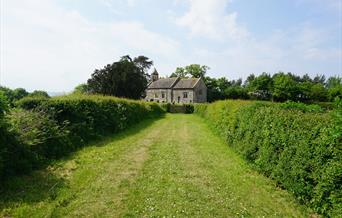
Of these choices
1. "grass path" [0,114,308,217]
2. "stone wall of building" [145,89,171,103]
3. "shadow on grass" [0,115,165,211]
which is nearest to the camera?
"grass path" [0,114,308,217]

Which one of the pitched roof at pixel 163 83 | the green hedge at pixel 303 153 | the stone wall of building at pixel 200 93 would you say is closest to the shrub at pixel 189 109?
the stone wall of building at pixel 200 93

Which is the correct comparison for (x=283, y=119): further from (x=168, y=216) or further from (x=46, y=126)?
(x=46, y=126)

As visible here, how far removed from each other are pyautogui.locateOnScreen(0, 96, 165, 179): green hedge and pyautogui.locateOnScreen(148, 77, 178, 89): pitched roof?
2017 inches

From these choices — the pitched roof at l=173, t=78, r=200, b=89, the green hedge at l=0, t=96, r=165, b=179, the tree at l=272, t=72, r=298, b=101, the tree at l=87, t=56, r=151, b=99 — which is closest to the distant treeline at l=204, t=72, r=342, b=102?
the tree at l=272, t=72, r=298, b=101

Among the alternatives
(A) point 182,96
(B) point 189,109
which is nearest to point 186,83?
(A) point 182,96

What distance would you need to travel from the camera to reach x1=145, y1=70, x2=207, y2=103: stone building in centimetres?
6419

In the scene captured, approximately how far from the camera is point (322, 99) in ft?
232

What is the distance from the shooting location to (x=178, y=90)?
218 feet

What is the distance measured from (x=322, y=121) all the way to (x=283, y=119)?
1.68 m

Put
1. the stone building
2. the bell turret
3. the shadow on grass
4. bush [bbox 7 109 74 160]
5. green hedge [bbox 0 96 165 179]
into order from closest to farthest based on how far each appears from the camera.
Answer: the shadow on grass < green hedge [bbox 0 96 165 179] < bush [bbox 7 109 74 160] < the stone building < the bell turret

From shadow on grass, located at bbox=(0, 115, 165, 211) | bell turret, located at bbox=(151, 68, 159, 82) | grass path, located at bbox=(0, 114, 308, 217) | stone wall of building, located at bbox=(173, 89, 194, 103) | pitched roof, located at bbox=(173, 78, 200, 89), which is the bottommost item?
grass path, located at bbox=(0, 114, 308, 217)

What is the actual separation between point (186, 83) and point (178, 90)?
2545 millimetres

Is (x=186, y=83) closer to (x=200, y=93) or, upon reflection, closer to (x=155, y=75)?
(x=200, y=93)

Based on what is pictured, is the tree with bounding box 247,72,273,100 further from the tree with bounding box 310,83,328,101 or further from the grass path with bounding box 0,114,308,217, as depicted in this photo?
the grass path with bounding box 0,114,308,217
